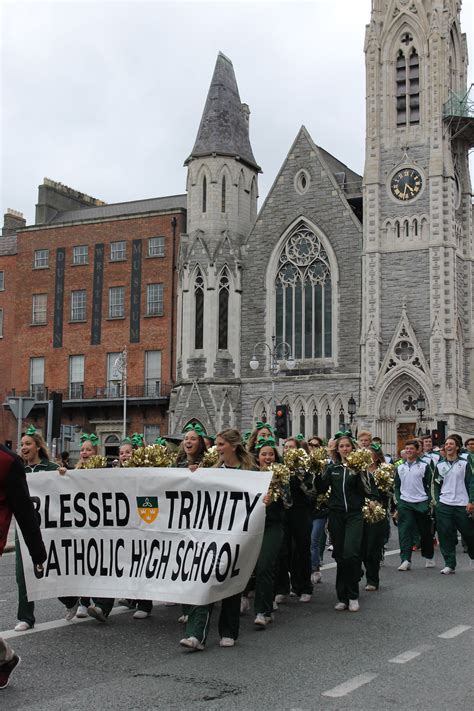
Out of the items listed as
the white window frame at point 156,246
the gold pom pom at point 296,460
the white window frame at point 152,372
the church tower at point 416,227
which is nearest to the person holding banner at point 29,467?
the gold pom pom at point 296,460

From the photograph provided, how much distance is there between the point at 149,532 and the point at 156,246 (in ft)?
123

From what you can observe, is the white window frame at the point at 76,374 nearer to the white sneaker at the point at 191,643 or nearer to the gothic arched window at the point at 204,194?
the gothic arched window at the point at 204,194

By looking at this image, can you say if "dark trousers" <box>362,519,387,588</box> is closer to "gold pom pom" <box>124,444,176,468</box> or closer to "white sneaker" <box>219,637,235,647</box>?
"gold pom pom" <box>124,444,176,468</box>

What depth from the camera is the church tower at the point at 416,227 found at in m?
37.3

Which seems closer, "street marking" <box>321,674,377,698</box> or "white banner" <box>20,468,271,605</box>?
"street marking" <box>321,674,377,698</box>

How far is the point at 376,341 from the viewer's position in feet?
125

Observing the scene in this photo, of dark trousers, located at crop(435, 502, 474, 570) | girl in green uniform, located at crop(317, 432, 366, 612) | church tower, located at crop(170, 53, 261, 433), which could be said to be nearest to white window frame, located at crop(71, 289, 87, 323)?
church tower, located at crop(170, 53, 261, 433)

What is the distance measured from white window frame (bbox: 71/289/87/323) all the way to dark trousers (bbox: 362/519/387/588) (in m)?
36.1

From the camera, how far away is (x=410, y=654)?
8094 millimetres

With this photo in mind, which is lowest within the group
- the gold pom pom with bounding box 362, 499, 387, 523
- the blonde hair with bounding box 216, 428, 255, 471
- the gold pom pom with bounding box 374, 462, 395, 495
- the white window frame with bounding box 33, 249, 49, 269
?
the gold pom pom with bounding box 362, 499, 387, 523

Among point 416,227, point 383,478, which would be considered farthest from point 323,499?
point 416,227

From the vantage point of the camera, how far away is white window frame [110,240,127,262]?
4656 cm

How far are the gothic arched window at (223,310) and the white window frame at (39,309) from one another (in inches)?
426

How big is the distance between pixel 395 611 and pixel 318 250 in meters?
31.1
